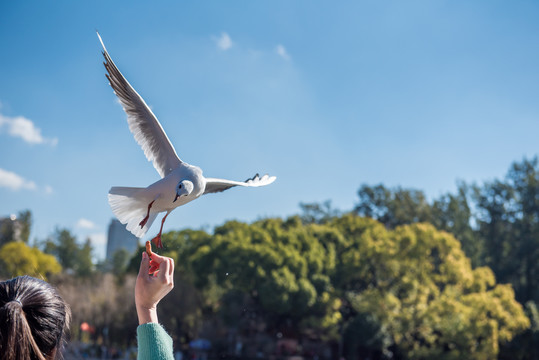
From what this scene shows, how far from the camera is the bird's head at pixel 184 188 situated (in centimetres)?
251

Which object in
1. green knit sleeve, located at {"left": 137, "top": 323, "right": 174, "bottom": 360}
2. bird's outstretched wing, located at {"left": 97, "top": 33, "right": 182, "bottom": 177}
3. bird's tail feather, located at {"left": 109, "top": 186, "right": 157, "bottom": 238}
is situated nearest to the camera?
green knit sleeve, located at {"left": 137, "top": 323, "right": 174, "bottom": 360}

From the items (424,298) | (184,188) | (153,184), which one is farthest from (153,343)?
(424,298)

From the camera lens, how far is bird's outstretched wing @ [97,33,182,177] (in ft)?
10.4

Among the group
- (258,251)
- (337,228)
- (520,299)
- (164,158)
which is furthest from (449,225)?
(164,158)

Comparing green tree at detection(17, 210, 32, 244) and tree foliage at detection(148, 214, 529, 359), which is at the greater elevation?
green tree at detection(17, 210, 32, 244)

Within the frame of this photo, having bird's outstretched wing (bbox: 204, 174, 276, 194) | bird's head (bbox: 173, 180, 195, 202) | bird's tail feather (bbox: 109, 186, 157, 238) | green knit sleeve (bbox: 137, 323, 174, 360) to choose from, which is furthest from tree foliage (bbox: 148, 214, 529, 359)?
green knit sleeve (bbox: 137, 323, 174, 360)

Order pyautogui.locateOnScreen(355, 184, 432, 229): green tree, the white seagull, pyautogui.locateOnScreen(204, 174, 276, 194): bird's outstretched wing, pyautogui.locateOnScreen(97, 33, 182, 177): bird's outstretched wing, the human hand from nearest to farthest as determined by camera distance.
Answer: the human hand
the white seagull
pyautogui.locateOnScreen(204, 174, 276, 194): bird's outstretched wing
pyautogui.locateOnScreen(97, 33, 182, 177): bird's outstretched wing
pyautogui.locateOnScreen(355, 184, 432, 229): green tree

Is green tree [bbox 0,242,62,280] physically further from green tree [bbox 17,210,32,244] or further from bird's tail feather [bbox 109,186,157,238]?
bird's tail feather [bbox 109,186,157,238]

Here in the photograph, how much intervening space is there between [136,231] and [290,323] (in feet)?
80.7

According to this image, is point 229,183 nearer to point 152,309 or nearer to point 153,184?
point 153,184

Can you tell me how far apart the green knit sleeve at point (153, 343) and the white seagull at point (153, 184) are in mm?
888

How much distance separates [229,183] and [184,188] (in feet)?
2.01

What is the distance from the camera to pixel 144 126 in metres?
3.41

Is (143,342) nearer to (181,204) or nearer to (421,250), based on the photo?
(181,204)
